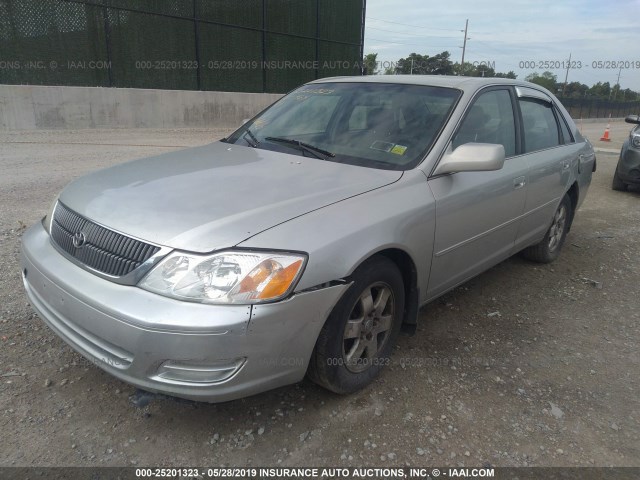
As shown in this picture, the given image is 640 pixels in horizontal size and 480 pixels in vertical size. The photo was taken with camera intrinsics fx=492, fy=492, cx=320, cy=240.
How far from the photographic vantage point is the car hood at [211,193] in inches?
84.6

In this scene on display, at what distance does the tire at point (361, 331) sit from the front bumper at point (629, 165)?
711 centimetres

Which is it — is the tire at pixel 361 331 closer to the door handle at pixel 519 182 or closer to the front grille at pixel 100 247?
the front grille at pixel 100 247

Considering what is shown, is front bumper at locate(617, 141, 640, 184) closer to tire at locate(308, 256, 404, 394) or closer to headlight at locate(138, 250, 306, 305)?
tire at locate(308, 256, 404, 394)

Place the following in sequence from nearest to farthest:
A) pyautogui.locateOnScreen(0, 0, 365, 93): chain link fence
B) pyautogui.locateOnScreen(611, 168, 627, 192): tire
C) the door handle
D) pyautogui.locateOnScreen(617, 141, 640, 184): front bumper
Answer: the door handle, pyautogui.locateOnScreen(617, 141, 640, 184): front bumper, pyautogui.locateOnScreen(611, 168, 627, 192): tire, pyautogui.locateOnScreen(0, 0, 365, 93): chain link fence

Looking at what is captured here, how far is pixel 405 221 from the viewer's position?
8.52 ft

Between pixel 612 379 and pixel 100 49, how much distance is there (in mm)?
14037

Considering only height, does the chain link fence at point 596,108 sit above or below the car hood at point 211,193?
below

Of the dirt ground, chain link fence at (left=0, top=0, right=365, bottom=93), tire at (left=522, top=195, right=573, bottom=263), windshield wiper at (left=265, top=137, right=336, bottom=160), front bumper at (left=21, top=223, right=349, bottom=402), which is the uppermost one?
chain link fence at (left=0, top=0, right=365, bottom=93)

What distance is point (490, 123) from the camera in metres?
3.54

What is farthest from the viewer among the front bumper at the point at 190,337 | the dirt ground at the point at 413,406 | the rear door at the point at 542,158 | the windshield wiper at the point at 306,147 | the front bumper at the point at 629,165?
the front bumper at the point at 629,165

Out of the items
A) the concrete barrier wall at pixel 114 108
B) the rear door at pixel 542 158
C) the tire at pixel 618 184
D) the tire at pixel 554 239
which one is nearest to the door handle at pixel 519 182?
the rear door at pixel 542 158

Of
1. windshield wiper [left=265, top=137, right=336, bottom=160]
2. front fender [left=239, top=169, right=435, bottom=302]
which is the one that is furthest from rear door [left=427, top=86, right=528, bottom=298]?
windshield wiper [left=265, top=137, right=336, bottom=160]

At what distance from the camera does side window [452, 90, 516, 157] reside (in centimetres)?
323

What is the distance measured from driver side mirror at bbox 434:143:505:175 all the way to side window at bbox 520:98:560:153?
1.26 metres
